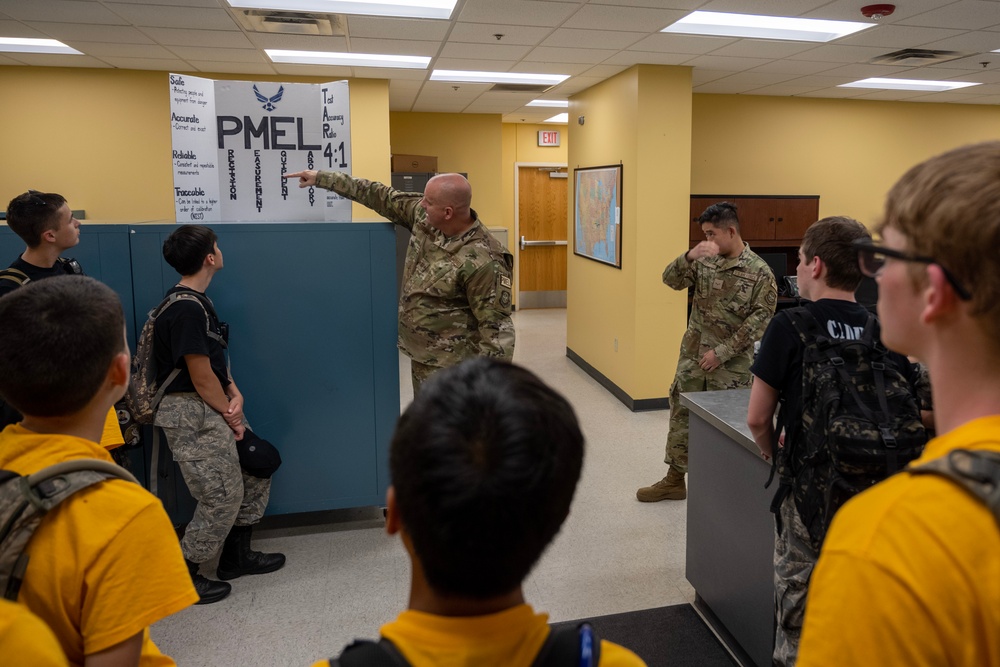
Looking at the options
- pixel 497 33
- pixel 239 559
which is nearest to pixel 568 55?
pixel 497 33

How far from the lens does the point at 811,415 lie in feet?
5.71

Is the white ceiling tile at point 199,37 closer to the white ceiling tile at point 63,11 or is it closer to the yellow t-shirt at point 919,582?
the white ceiling tile at point 63,11

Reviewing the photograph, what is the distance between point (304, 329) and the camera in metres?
3.33

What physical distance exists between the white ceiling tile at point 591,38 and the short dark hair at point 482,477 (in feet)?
13.9

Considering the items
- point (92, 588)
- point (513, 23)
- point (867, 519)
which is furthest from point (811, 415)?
point (513, 23)

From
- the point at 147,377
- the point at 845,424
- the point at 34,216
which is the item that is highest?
the point at 34,216

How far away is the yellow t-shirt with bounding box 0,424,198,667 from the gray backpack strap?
1010 millimetres

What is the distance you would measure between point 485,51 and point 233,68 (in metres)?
2.32

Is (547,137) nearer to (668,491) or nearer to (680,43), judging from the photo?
(680,43)

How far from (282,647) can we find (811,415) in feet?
6.73

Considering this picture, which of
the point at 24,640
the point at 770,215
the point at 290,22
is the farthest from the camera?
the point at 770,215

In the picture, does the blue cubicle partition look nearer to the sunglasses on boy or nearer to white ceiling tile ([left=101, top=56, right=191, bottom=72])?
the sunglasses on boy

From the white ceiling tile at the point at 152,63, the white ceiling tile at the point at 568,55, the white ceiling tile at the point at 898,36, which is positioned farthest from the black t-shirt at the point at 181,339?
the white ceiling tile at the point at 898,36

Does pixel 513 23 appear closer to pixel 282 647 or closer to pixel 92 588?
pixel 282 647
